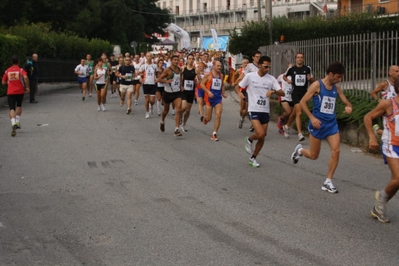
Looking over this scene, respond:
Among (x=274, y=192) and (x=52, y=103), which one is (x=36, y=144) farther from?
(x=52, y=103)

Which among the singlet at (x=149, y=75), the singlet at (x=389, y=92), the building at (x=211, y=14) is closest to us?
the singlet at (x=389, y=92)

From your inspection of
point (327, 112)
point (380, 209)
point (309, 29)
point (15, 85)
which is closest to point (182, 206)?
point (380, 209)

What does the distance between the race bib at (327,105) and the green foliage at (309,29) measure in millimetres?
24009

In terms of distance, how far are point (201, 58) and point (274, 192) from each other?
1620cm

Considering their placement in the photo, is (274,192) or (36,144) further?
(36,144)

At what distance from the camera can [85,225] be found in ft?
23.4

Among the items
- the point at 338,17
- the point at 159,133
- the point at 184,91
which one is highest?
the point at 338,17

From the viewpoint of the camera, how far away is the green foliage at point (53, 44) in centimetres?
3406

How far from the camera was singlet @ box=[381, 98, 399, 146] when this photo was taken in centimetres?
716

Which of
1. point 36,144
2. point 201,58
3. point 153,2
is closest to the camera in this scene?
point 36,144

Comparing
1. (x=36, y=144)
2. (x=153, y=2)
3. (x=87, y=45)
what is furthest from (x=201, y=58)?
(x=153, y=2)

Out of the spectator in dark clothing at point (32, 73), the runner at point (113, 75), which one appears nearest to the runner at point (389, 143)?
the spectator in dark clothing at point (32, 73)

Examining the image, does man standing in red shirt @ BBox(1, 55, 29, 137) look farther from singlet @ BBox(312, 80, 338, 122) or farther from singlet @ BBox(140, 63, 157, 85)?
singlet @ BBox(312, 80, 338, 122)

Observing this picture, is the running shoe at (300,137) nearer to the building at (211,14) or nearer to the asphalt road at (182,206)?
the asphalt road at (182,206)
